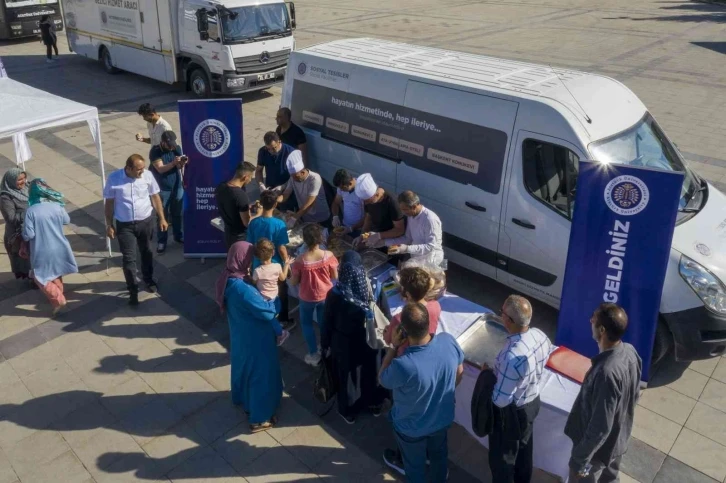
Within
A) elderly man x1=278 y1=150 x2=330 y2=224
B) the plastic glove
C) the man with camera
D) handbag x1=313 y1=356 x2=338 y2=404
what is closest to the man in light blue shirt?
handbag x1=313 y1=356 x2=338 y2=404

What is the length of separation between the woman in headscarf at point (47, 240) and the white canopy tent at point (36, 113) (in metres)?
0.84

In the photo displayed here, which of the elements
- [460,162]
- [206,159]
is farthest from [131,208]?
[460,162]

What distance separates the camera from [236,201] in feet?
21.3

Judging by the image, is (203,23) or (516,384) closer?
(516,384)

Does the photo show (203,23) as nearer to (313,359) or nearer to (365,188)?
(365,188)

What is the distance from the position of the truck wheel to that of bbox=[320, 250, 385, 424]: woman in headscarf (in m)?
11.5

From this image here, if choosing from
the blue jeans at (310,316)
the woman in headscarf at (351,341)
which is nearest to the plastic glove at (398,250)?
the blue jeans at (310,316)

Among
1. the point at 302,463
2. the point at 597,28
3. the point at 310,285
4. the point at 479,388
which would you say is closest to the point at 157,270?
the point at 310,285

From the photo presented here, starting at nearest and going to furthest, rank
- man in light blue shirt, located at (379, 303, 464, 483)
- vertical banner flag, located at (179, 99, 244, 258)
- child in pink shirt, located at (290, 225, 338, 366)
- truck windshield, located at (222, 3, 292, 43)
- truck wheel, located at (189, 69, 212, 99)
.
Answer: man in light blue shirt, located at (379, 303, 464, 483) < child in pink shirt, located at (290, 225, 338, 366) < vertical banner flag, located at (179, 99, 244, 258) < truck windshield, located at (222, 3, 292, 43) < truck wheel, located at (189, 69, 212, 99)

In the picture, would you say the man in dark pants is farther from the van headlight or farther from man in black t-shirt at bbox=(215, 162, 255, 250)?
man in black t-shirt at bbox=(215, 162, 255, 250)

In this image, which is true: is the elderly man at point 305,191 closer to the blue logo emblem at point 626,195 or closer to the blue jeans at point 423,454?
the blue logo emblem at point 626,195

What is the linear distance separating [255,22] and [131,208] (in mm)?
9461

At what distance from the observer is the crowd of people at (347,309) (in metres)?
3.84

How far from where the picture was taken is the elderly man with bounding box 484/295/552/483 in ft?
12.8
